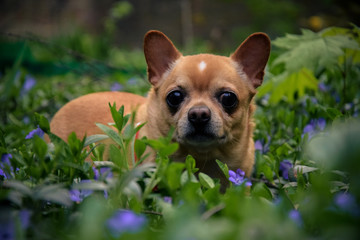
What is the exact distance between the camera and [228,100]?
2066mm

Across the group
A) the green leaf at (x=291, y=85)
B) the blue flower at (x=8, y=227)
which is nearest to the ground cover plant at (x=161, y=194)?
the blue flower at (x=8, y=227)

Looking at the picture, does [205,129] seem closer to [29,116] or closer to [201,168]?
[201,168]

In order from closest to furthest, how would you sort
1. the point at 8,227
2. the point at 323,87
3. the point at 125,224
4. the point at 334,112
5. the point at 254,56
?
1. the point at 125,224
2. the point at 8,227
3. the point at 334,112
4. the point at 254,56
5. the point at 323,87

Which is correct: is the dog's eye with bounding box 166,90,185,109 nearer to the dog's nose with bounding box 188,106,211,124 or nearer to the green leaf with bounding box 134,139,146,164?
the dog's nose with bounding box 188,106,211,124

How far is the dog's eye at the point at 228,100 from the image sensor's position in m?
2.06

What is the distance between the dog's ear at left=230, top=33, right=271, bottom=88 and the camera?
2.27m

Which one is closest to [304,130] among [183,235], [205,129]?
[205,129]

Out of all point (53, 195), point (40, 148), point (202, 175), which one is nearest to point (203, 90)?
point (202, 175)

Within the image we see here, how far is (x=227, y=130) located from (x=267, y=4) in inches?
315

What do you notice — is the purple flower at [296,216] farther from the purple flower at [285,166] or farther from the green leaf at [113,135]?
the purple flower at [285,166]

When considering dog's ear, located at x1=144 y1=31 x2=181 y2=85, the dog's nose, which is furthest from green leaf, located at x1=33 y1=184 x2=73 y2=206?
dog's ear, located at x1=144 y1=31 x2=181 y2=85

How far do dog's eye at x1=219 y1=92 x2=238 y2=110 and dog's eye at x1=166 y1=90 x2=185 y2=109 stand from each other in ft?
0.75

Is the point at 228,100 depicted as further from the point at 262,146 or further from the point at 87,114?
the point at 87,114

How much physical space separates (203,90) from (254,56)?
500mm
